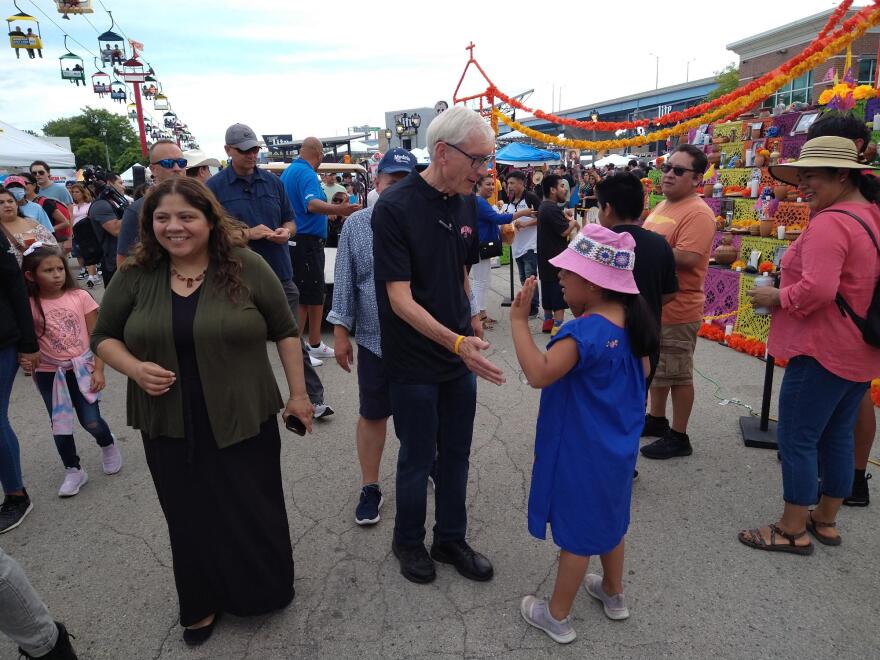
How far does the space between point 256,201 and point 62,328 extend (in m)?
1.53

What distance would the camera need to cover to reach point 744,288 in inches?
237

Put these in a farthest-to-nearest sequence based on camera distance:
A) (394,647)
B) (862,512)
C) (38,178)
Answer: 1. (38,178)
2. (862,512)
3. (394,647)

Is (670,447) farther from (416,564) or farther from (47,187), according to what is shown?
(47,187)

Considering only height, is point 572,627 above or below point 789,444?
below

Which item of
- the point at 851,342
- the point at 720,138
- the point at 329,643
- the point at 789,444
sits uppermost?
the point at 720,138

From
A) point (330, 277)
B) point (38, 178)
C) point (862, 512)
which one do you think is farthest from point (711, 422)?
point (38, 178)

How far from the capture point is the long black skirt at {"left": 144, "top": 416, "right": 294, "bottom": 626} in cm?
216

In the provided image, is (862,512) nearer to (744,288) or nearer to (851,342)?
(851,342)

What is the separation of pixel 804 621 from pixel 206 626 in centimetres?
246

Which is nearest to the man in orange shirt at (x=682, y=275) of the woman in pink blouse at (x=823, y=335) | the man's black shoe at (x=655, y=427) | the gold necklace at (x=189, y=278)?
the man's black shoe at (x=655, y=427)

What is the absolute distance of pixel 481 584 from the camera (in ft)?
8.50

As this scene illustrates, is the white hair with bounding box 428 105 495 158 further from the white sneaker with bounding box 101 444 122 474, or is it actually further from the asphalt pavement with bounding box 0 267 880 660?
the white sneaker with bounding box 101 444 122 474

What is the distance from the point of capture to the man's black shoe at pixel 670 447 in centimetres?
370

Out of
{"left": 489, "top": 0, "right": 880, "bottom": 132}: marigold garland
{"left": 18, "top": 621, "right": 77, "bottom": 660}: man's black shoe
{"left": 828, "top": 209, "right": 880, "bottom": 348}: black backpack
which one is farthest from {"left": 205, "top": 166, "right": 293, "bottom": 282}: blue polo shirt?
{"left": 489, "top": 0, "right": 880, "bottom": 132}: marigold garland
